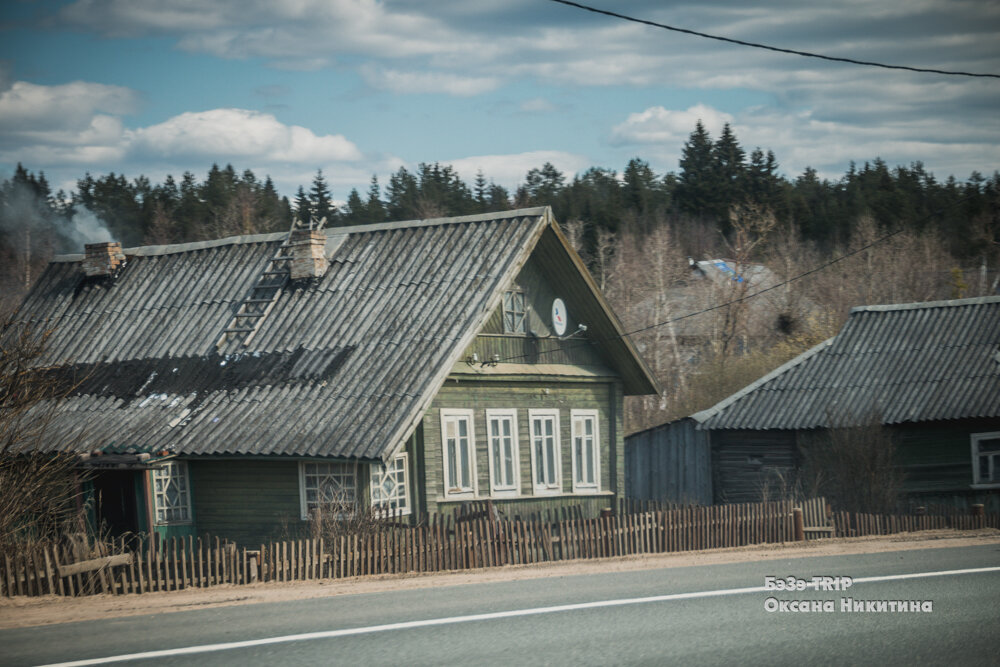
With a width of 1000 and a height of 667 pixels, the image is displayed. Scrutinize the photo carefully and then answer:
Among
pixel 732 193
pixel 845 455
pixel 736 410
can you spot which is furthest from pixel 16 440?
pixel 732 193

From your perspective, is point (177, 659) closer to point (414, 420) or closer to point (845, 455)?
point (414, 420)

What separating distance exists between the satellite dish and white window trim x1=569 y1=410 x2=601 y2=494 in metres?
1.94

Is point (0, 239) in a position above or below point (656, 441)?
above

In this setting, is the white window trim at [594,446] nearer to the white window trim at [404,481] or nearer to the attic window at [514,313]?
the attic window at [514,313]

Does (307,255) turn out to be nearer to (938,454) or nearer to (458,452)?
(458,452)

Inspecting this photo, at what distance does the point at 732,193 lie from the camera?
89250mm

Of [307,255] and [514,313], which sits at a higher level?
[307,255]

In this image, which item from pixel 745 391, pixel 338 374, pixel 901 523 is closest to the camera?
pixel 901 523

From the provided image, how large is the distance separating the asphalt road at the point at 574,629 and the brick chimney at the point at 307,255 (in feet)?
42.9

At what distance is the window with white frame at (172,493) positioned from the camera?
21.2 metres

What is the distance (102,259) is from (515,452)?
11714 mm

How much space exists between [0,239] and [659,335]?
47.2 metres

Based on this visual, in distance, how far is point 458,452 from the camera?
22.5 m

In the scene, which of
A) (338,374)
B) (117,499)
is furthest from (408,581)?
(117,499)
